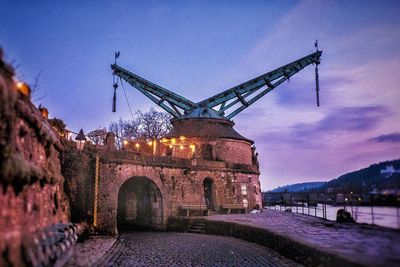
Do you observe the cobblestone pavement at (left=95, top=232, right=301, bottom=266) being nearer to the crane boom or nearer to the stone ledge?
the stone ledge

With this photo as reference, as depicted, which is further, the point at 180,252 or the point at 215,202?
the point at 215,202

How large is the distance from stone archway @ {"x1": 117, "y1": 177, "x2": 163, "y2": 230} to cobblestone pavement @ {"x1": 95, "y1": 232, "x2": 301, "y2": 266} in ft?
16.4

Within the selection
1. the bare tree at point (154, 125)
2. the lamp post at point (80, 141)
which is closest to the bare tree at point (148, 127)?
the bare tree at point (154, 125)

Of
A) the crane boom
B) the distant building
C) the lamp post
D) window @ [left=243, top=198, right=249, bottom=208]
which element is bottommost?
window @ [left=243, top=198, right=249, bottom=208]

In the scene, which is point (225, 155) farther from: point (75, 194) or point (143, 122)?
point (143, 122)

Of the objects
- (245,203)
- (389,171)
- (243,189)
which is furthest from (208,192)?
(389,171)

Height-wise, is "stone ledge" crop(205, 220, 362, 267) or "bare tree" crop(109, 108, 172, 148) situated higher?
"bare tree" crop(109, 108, 172, 148)

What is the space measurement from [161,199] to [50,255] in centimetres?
1365

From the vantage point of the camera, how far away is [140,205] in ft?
75.6

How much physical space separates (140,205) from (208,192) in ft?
16.1

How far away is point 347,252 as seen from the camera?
7.52m

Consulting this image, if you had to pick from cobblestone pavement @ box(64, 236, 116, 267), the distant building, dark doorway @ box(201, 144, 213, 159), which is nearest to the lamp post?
cobblestone pavement @ box(64, 236, 116, 267)

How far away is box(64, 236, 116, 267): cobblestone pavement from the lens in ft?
32.2

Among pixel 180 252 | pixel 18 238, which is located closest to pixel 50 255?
pixel 18 238
